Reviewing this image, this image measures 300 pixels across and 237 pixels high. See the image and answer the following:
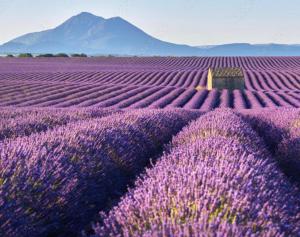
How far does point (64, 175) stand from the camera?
4211 millimetres

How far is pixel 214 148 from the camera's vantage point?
5.00 m

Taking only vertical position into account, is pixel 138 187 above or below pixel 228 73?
above

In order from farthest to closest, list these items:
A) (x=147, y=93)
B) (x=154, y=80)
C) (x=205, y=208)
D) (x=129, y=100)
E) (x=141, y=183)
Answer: (x=154, y=80) → (x=147, y=93) → (x=129, y=100) → (x=141, y=183) → (x=205, y=208)

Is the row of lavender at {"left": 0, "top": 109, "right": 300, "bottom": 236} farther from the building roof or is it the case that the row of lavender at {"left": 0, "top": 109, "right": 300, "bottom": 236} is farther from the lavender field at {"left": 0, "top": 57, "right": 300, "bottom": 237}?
the building roof

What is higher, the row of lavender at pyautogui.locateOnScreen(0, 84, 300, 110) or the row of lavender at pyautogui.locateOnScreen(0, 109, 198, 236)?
the row of lavender at pyautogui.locateOnScreen(0, 109, 198, 236)

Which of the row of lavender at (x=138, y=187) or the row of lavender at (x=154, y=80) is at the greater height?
the row of lavender at (x=138, y=187)

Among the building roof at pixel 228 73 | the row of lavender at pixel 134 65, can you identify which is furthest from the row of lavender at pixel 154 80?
the row of lavender at pixel 134 65

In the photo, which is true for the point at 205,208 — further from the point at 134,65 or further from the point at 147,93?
the point at 134,65

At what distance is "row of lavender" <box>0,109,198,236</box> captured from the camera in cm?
352

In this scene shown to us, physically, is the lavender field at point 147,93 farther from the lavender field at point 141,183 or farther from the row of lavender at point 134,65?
the lavender field at point 141,183

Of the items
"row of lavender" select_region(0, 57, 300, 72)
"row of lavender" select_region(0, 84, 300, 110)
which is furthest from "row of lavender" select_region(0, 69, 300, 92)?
"row of lavender" select_region(0, 57, 300, 72)

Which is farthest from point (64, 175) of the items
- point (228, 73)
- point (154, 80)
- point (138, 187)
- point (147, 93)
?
point (154, 80)

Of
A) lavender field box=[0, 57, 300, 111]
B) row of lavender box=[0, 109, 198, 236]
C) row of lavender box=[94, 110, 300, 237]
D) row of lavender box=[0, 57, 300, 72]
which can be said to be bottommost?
row of lavender box=[0, 57, 300, 72]

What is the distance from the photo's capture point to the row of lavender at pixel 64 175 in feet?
11.5
